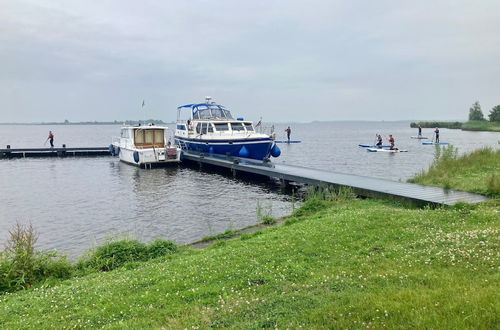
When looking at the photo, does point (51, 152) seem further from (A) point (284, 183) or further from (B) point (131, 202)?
(A) point (284, 183)

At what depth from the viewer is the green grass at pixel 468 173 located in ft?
48.3

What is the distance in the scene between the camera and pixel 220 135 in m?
35.1

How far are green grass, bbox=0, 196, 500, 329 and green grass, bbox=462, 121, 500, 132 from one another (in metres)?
106

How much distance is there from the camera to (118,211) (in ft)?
63.0

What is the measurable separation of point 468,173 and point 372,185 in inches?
189

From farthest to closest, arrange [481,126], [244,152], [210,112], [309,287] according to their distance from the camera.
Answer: [481,126], [210,112], [244,152], [309,287]

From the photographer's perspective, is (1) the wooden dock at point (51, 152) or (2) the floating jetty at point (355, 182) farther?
(1) the wooden dock at point (51, 152)

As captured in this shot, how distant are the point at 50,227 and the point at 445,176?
1785 centimetres

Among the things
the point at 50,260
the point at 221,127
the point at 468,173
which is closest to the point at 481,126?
the point at 221,127

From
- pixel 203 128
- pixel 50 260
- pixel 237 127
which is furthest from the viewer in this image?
pixel 203 128

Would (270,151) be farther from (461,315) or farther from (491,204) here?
(461,315)

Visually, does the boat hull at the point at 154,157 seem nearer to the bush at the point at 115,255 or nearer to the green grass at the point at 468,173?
the green grass at the point at 468,173

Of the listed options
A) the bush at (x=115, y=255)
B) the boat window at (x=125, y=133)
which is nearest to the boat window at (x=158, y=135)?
the boat window at (x=125, y=133)

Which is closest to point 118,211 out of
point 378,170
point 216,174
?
point 216,174
